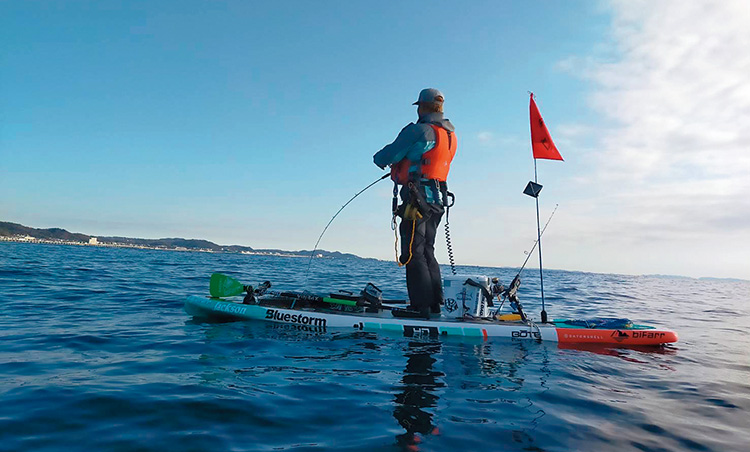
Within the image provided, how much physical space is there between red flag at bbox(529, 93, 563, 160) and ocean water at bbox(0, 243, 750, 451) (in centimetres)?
391

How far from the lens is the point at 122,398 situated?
3980 mm

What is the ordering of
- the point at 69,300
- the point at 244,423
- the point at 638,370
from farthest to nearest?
the point at 69,300, the point at 638,370, the point at 244,423

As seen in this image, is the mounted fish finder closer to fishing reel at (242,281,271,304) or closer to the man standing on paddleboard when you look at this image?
the man standing on paddleboard

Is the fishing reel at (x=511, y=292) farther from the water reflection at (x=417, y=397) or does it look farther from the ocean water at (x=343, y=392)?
the water reflection at (x=417, y=397)

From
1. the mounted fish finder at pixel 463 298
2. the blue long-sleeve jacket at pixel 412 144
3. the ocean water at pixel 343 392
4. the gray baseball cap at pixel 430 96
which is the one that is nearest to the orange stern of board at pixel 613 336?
the ocean water at pixel 343 392

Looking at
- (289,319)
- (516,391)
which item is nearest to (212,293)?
(289,319)

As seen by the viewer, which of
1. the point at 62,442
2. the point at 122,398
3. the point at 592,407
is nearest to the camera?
the point at 62,442

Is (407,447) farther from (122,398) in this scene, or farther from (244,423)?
(122,398)

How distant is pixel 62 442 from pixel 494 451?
3.27 meters

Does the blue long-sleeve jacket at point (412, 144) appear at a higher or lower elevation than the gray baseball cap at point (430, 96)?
lower

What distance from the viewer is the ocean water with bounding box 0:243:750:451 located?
3322 mm

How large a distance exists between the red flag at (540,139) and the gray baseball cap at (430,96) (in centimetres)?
203

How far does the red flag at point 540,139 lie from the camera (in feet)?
28.3

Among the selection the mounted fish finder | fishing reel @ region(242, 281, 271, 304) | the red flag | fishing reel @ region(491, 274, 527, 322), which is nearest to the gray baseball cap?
the red flag
